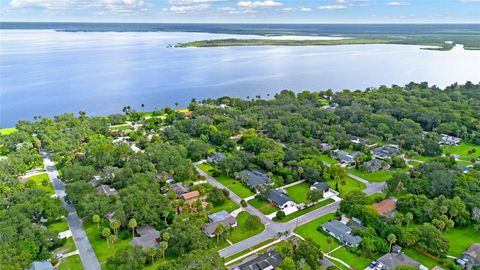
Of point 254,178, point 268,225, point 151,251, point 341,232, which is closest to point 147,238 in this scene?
point 151,251

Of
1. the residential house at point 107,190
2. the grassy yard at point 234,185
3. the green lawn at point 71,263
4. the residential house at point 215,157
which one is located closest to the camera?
the green lawn at point 71,263

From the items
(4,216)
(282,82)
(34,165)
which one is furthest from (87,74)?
(4,216)

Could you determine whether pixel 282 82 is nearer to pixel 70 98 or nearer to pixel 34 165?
pixel 70 98

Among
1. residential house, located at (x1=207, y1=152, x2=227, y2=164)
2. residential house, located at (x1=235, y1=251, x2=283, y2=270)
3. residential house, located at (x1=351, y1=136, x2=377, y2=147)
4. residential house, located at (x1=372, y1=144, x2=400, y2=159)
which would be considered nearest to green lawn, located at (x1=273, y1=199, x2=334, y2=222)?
residential house, located at (x1=235, y1=251, x2=283, y2=270)

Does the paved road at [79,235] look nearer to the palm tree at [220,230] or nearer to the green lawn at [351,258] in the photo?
the palm tree at [220,230]

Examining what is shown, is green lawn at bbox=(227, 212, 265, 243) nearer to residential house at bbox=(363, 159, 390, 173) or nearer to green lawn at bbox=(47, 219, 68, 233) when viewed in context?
green lawn at bbox=(47, 219, 68, 233)

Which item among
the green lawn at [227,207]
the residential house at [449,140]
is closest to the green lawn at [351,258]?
the green lawn at [227,207]

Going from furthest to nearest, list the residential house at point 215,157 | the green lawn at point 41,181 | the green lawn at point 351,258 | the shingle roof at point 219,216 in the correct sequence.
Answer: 1. the residential house at point 215,157
2. the green lawn at point 41,181
3. the shingle roof at point 219,216
4. the green lawn at point 351,258
